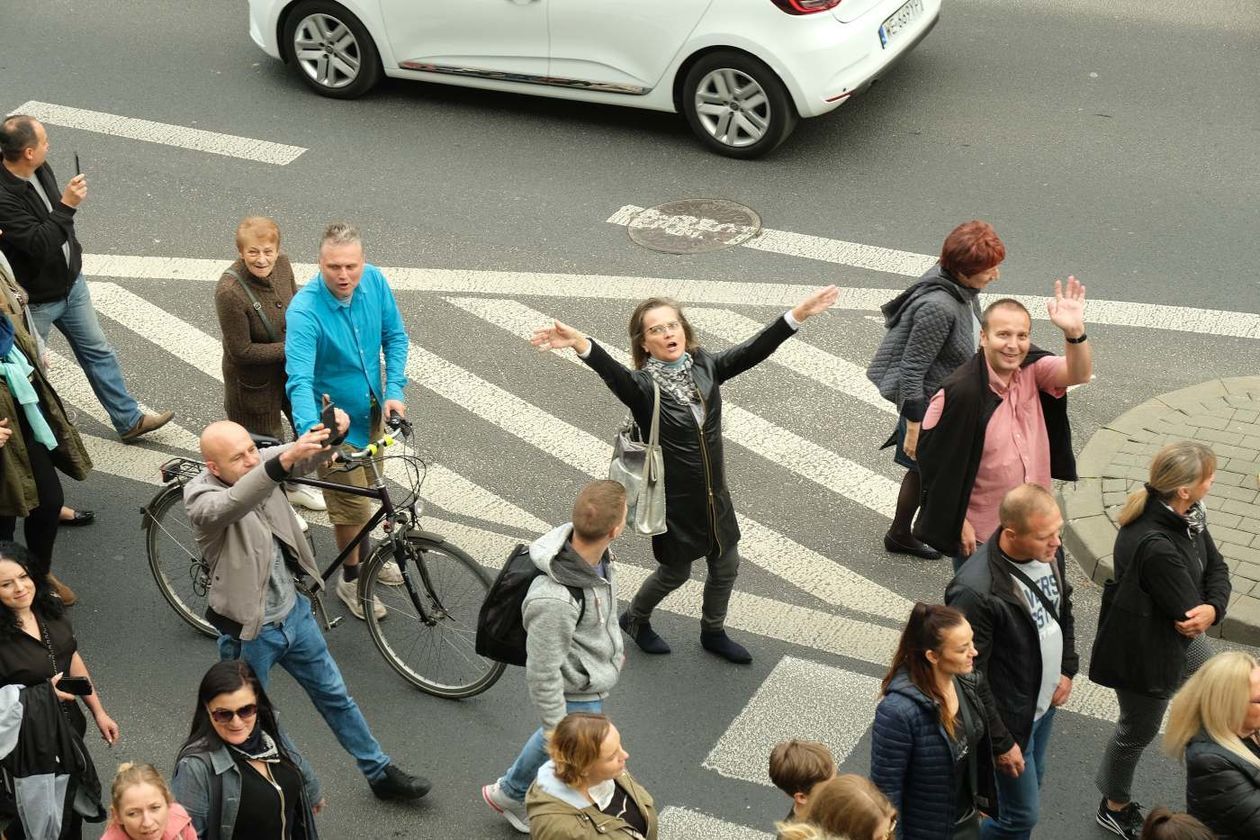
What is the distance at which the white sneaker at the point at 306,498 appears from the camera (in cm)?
859

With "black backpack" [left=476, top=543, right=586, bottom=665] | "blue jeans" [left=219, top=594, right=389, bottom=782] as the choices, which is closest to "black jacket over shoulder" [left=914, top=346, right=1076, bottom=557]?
"black backpack" [left=476, top=543, right=586, bottom=665]

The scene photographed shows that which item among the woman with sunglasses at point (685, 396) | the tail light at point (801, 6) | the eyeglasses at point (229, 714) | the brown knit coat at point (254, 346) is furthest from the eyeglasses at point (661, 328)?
the tail light at point (801, 6)

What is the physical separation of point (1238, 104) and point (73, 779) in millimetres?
9416

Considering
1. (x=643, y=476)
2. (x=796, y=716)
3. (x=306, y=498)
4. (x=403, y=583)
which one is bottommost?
(x=306, y=498)

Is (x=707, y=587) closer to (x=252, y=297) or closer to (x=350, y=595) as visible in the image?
(x=350, y=595)

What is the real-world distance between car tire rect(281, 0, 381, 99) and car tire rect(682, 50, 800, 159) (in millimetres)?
2578

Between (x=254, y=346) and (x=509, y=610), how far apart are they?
8.23 feet

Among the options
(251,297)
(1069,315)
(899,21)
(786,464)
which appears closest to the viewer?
(1069,315)

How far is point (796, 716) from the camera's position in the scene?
7023mm

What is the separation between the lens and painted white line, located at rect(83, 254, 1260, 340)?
9.66m

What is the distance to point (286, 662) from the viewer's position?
639 centimetres

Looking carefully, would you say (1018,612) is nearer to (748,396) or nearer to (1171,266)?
(748,396)

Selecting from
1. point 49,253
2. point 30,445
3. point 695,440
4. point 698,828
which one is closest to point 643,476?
point 695,440

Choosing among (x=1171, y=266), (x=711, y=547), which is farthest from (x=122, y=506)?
(x=1171, y=266)
